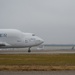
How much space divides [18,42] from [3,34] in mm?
4291

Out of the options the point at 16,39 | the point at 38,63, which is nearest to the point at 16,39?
the point at 16,39

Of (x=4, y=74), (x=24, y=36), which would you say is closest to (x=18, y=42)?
(x=24, y=36)

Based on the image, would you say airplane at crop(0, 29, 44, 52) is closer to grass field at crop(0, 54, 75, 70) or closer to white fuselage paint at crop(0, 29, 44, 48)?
white fuselage paint at crop(0, 29, 44, 48)

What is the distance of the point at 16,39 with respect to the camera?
247ft

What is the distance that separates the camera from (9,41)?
75500 millimetres

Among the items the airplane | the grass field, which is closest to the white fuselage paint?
the airplane

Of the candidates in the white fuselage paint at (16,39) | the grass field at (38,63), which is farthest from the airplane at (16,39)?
the grass field at (38,63)

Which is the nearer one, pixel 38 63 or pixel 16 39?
pixel 38 63

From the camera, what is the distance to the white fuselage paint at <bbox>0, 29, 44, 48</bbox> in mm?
74875

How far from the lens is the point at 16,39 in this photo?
2968 inches

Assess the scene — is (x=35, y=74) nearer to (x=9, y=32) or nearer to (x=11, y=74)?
(x=11, y=74)

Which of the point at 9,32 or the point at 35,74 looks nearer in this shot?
the point at 35,74

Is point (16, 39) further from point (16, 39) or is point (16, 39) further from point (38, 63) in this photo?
point (38, 63)

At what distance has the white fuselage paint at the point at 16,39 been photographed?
74.9 m
